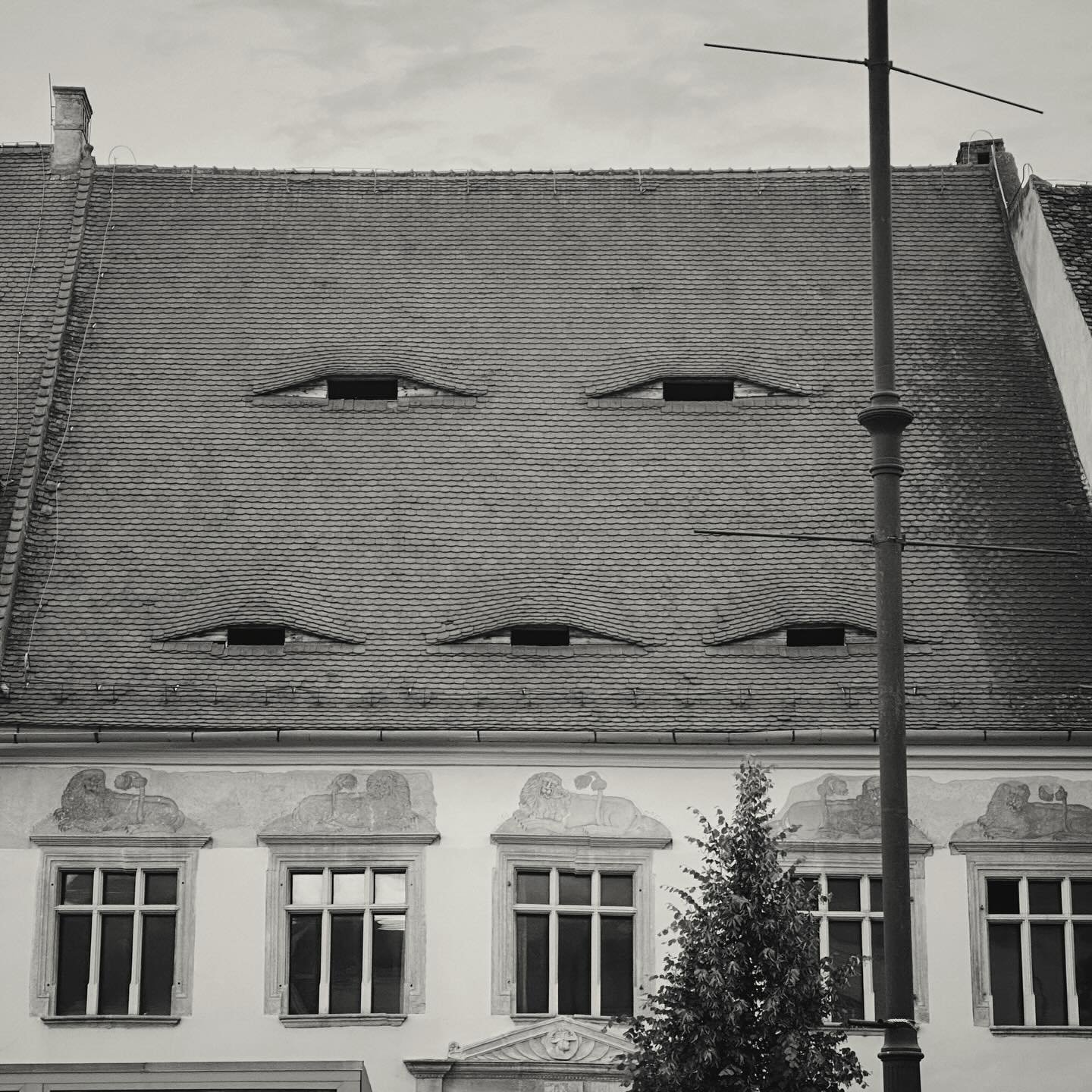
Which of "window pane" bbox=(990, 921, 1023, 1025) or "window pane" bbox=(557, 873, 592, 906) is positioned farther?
"window pane" bbox=(557, 873, 592, 906)

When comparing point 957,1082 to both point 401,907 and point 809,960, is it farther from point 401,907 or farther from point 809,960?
point 401,907

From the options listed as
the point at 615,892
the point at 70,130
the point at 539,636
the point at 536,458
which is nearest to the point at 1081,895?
the point at 615,892

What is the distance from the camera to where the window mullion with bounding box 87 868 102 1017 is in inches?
759

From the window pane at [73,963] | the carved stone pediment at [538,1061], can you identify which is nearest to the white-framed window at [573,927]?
the carved stone pediment at [538,1061]

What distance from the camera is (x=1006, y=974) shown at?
19.4 meters

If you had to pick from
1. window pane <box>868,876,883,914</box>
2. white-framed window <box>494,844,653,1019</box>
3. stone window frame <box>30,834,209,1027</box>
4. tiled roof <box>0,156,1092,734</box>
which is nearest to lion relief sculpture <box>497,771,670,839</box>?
white-framed window <box>494,844,653,1019</box>

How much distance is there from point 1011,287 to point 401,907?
1102cm

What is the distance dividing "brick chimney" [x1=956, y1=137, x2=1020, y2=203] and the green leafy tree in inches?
503

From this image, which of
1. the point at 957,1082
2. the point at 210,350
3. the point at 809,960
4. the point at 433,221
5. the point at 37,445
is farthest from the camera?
the point at 433,221

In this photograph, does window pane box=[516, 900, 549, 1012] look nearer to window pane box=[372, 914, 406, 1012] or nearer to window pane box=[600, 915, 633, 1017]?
window pane box=[600, 915, 633, 1017]

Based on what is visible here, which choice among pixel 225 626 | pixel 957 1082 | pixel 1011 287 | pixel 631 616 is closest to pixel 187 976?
pixel 225 626

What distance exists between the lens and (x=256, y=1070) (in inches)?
645

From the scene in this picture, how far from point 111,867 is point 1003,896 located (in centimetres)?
876

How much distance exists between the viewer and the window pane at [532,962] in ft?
63.4
